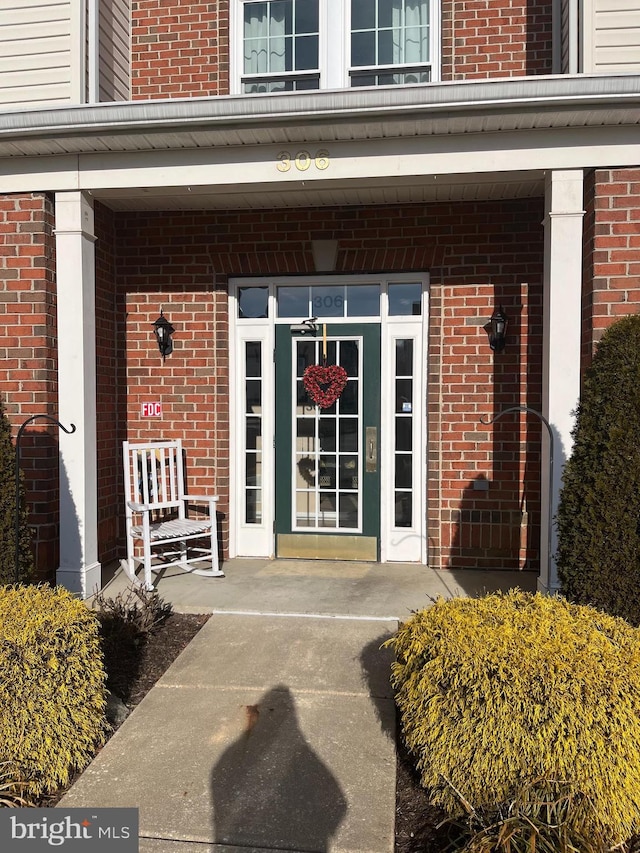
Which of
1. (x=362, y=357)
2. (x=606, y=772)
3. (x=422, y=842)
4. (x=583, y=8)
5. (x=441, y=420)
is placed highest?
(x=583, y=8)

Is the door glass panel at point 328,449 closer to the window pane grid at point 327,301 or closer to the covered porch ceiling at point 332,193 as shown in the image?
the window pane grid at point 327,301

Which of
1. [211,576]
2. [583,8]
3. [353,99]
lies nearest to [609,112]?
[583,8]

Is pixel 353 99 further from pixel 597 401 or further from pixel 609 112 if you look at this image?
pixel 597 401

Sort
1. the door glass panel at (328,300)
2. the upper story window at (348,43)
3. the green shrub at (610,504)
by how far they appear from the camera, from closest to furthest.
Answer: the green shrub at (610,504), the upper story window at (348,43), the door glass panel at (328,300)

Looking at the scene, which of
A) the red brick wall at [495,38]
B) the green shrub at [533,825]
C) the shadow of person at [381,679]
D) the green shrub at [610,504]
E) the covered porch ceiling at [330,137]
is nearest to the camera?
the green shrub at [533,825]

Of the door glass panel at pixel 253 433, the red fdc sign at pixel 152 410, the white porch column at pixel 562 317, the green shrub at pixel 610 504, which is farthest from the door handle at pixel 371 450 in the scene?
the green shrub at pixel 610 504

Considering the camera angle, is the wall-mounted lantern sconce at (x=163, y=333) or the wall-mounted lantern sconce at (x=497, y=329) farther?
the wall-mounted lantern sconce at (x=163, y=333)

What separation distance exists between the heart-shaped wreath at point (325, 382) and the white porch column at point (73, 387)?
6.37ft

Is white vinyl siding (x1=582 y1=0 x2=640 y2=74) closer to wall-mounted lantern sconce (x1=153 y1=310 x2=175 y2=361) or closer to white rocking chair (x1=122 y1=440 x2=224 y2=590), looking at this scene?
wall-mounted lantern sconce (x1=153 y1=310 x2=175 y2=361)

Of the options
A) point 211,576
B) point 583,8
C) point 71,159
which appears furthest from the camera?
point 211,576

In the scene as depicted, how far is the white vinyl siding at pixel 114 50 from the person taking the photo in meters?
5.12

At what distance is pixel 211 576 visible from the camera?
17.0 feet

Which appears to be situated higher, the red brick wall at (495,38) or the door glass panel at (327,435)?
the red brick wall at (495,38)

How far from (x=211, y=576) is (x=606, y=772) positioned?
3.57 metres
